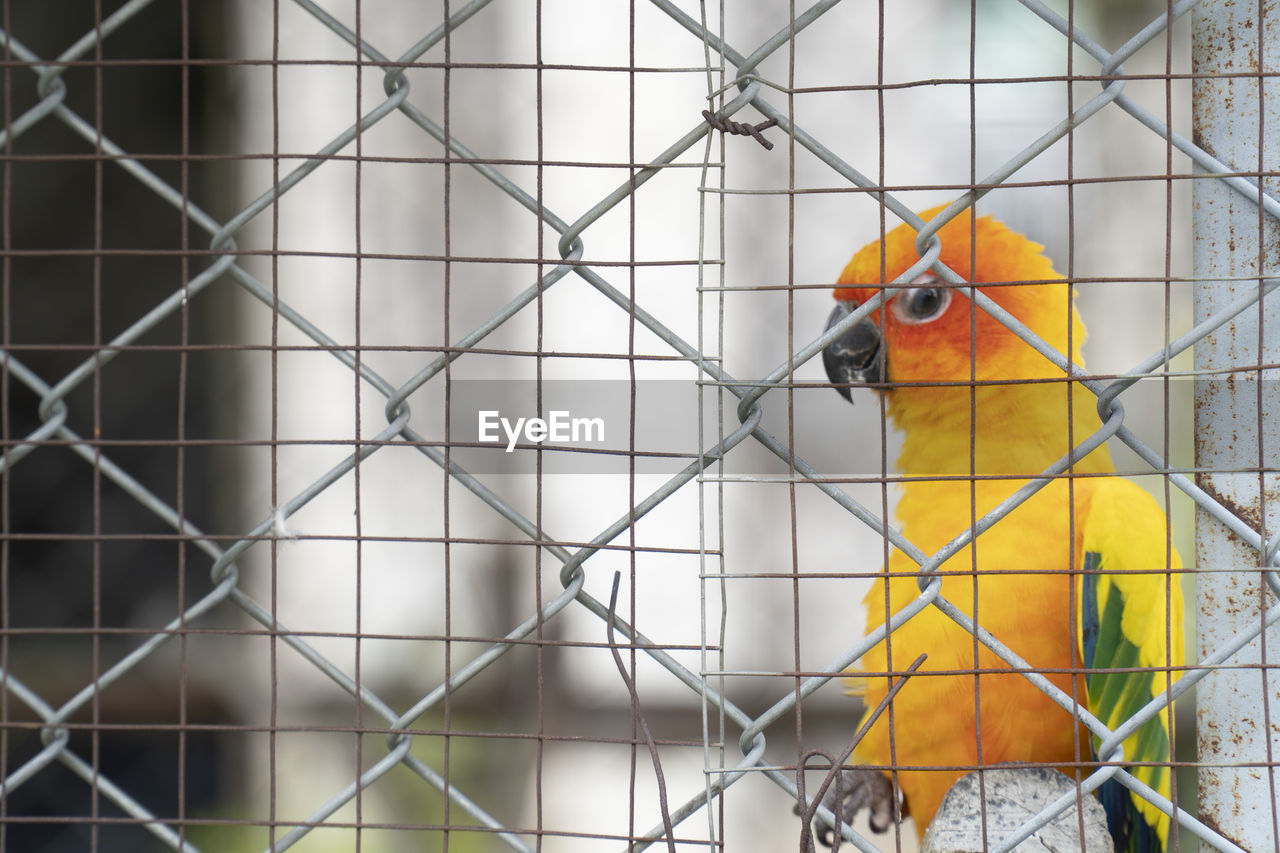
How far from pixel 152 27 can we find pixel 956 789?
2.78m

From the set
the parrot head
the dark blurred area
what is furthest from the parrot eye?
the dark blurred area

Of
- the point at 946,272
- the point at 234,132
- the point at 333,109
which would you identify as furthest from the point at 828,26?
the point at 946,272

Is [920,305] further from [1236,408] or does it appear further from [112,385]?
[112,385]

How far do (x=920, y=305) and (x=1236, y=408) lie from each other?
1.60ft

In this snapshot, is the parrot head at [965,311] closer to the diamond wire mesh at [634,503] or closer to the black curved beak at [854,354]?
the black curved beak at [854,354]

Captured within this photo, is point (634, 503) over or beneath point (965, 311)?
beneath

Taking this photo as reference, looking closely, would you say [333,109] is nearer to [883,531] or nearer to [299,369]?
[299,369]

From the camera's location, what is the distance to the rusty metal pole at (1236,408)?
76 cm

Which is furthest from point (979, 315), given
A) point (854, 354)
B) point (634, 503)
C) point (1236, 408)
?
point (634, 503)

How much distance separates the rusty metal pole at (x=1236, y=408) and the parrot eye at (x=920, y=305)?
43 cm

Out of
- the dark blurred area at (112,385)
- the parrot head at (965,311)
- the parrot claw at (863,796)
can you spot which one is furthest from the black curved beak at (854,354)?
the dark blurred area at (112,385)

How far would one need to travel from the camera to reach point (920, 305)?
48.7 inches

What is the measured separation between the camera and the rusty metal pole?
0.76 m

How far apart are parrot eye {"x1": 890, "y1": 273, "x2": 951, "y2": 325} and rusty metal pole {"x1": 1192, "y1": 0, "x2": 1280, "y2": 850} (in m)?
0.43
